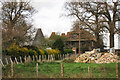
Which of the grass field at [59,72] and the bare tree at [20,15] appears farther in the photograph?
the bare tree at [20,15]

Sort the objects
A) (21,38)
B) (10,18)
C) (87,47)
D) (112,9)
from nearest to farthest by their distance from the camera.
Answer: (21,38)
(10,18)
(112,9)
(87,47)

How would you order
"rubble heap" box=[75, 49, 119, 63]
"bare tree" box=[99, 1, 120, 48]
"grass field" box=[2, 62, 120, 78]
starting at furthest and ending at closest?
"bare tree" box=[99, 1, 120, 48]
"rubble heap" box=[75, 49, 119, 63]
"grass field" box=[2, 62, 120, 78]

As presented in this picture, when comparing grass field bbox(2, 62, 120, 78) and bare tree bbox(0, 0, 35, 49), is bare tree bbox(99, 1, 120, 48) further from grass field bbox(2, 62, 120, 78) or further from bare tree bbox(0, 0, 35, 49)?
grass field bbox(2, 62, 120, 78)

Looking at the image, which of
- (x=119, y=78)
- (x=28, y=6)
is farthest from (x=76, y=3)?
(x=119, y=78)

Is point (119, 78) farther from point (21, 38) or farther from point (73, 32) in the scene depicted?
point (73, 32)

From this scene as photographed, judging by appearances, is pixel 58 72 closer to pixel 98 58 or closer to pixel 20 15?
pixel 98 58

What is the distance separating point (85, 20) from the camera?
94.8 feet

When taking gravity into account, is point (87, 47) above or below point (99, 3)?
below

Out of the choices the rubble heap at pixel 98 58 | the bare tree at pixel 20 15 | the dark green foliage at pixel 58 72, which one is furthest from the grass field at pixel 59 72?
the bare tree at pixel 20 15

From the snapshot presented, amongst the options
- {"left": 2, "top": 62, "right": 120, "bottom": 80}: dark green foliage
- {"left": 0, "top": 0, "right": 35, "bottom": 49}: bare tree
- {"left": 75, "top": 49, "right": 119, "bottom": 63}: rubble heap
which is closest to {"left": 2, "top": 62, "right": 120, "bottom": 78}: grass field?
→ {"left": 2, "top": 62, "right": 120, "bottom": 80}: dark green foliage

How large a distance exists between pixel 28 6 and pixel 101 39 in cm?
1169

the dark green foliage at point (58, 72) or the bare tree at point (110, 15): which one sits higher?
the bare tree at point (110, 15)

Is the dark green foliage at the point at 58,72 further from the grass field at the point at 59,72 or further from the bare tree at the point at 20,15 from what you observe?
the bare tree at the point at 20,15

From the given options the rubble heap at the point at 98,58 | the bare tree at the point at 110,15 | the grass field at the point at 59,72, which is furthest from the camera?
the bare tree at the point at 110,15
